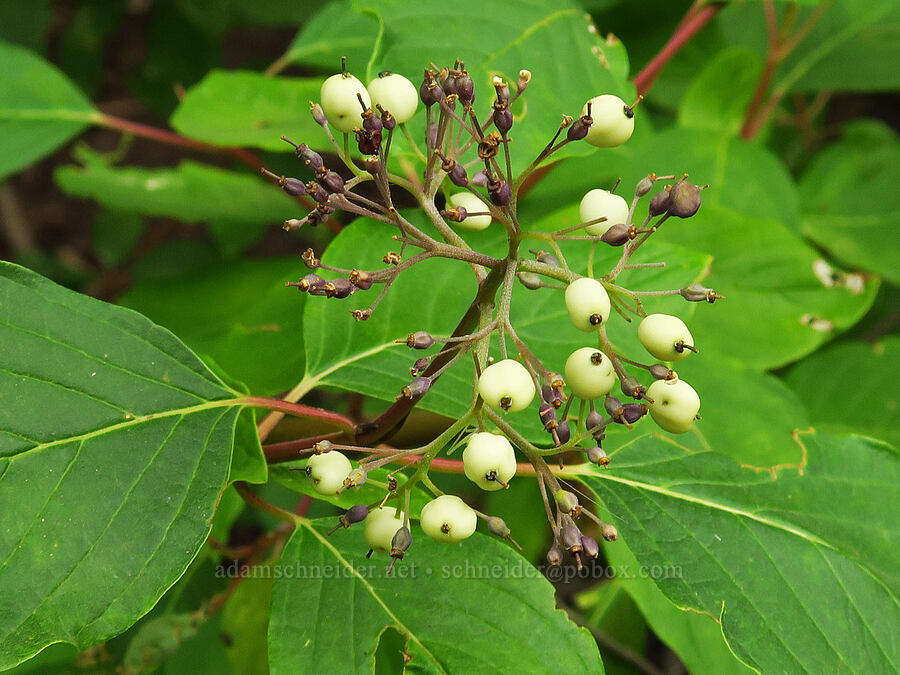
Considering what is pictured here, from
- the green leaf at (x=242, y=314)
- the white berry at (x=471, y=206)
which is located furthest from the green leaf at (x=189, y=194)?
the white berry at (x=471, y=206)

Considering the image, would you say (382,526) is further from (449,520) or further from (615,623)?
(615,623)

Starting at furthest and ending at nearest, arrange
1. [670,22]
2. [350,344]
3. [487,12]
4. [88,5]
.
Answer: [88,5], [670,22], [487,12], [350,344]

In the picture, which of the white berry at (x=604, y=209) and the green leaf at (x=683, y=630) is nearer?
the white berry at (x=604, y=209)

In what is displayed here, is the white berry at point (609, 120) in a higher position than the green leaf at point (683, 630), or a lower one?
higher

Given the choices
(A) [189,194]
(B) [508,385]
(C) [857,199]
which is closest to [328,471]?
(B) [508,385]

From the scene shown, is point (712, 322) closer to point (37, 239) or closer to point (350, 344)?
point (350, 344)

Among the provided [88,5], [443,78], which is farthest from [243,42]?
[443,78]

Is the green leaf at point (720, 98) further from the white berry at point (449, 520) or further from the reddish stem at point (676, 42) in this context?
the white berry at point (449, 520)

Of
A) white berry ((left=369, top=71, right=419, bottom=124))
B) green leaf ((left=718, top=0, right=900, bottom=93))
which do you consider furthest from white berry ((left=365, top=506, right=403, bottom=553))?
green leaf ((left=718, top=0, right=900, bottom=93))
